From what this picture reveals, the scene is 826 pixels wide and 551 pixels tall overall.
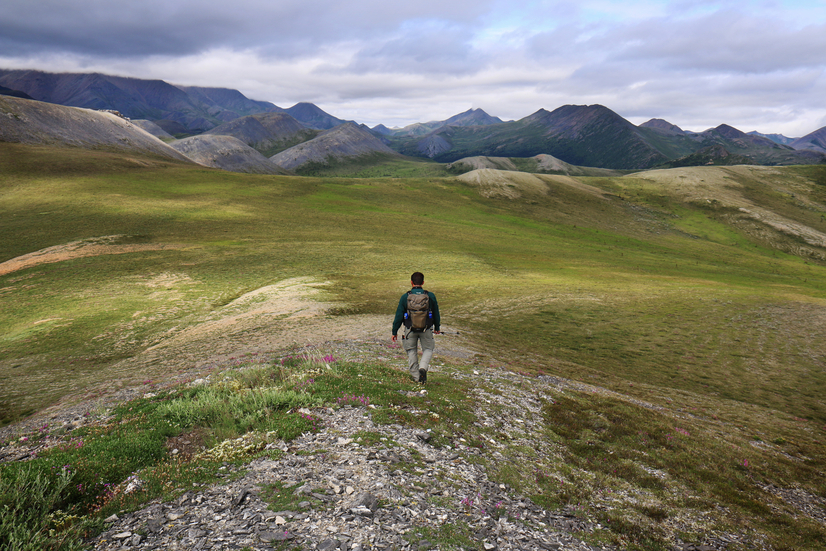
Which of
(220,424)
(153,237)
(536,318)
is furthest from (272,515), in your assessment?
(153,237)

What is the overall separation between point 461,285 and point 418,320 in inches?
1333

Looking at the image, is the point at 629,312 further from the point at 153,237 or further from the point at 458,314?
the point at 153,237

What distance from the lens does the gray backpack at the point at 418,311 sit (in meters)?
16.0

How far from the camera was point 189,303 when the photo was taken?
1501 inches

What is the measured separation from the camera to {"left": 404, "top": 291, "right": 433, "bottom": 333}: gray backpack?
52.5ft

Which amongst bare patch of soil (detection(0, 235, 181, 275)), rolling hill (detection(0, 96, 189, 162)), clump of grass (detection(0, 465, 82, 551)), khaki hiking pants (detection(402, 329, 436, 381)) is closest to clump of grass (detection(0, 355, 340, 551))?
clump of grass (detection(0, 465, 82, 551))

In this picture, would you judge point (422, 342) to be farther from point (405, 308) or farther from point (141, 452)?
point (141, 452)

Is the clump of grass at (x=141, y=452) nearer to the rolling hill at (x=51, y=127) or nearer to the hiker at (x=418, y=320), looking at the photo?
the hiker at (x=418, y=320)

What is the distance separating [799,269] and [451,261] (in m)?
80.9

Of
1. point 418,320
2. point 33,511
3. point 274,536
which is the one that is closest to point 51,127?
point 418,320

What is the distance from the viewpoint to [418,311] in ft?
52.7

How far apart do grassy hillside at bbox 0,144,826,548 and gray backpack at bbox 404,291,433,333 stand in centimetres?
667

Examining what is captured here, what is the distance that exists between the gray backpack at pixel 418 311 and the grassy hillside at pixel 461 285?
Answer: 667 centimetres

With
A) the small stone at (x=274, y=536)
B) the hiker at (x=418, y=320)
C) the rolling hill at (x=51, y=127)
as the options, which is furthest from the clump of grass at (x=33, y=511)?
the rolling hill at (x=51, y=127)
